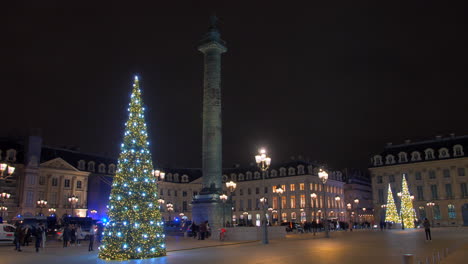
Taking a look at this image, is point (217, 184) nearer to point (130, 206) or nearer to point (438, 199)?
point (130, 206)

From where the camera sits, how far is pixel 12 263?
16.6 meters

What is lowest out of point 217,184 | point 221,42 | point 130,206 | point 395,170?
point 130,206

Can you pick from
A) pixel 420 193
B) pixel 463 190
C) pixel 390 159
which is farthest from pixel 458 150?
pixel 390 159

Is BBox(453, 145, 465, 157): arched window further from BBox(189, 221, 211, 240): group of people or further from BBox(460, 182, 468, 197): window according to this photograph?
BBox(189, 221, 211, 240): group of people

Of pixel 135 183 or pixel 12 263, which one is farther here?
pixel 135 183

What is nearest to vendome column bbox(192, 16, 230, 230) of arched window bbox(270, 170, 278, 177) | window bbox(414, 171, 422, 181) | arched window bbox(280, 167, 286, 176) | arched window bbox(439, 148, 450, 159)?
window bbox(414, 171, 422, 181)

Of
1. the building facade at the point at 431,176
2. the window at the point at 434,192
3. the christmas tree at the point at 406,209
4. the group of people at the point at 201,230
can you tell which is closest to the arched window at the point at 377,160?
the building facade at the point at 431,176

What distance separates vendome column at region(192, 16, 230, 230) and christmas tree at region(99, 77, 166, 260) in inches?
737

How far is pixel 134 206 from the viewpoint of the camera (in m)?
18.2

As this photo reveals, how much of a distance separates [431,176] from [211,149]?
5120 cm

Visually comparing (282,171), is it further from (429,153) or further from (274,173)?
(429,153)

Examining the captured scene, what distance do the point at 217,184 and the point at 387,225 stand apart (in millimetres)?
28015

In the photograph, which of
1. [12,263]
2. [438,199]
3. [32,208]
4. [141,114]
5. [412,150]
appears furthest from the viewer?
[412,150]

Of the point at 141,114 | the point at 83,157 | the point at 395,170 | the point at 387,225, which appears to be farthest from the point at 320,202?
the point at 141,114
